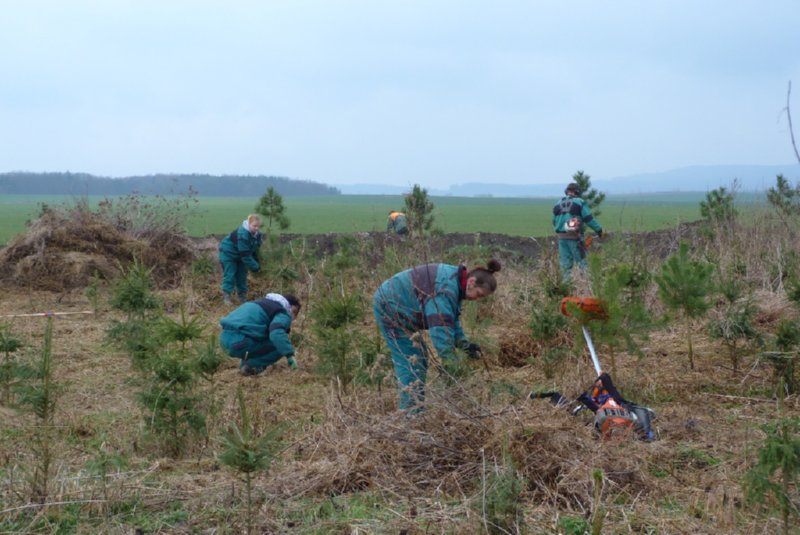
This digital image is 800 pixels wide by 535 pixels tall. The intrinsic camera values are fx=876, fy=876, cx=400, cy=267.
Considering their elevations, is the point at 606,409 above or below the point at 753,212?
below

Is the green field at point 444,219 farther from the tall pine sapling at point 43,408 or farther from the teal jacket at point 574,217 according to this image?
the tall pine sapling at point 43,408

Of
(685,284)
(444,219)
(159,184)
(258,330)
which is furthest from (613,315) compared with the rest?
(159,184)

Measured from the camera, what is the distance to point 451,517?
13.3 feet

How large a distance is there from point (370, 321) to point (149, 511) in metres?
6.75

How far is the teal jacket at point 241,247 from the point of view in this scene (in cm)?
1221

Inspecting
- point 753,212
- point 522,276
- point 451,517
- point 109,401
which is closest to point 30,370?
point 109,401

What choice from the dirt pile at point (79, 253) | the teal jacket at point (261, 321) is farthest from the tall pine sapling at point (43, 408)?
the dirt pile at point (79, 253)

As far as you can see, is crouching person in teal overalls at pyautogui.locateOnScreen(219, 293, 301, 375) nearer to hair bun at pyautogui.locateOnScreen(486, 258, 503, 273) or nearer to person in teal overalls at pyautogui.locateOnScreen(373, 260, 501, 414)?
person in teal overalls at pyautogui.locateOnScreen(373, 260, 501, 414)

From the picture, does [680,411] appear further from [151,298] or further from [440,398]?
[151,298]

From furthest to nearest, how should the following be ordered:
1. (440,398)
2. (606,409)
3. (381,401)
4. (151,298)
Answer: (151,298) < (381,401) < (606,409) < (440,398)

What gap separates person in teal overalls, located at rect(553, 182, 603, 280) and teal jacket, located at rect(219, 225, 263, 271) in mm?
4273

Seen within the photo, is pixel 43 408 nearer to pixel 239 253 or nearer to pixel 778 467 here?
pixel 778 467

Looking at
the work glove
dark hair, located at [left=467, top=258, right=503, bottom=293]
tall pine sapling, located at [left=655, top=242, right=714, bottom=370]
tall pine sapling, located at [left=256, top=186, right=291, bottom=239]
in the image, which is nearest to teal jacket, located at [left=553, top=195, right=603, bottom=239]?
Answer: tall pine sapling, located at [left=256, top=186, right=291, bottom=239]

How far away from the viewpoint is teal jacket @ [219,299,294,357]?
8336 millimetres
